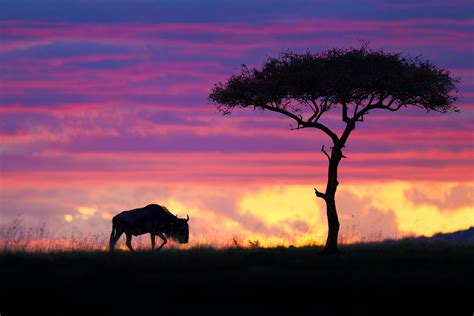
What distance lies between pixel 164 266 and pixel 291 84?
1396 cm

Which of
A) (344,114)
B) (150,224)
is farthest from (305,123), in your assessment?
(150,224)

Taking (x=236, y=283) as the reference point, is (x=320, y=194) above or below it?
above

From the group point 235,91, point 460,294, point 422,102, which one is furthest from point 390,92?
point 460,294

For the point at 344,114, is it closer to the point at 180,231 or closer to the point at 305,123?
the point at 305,123

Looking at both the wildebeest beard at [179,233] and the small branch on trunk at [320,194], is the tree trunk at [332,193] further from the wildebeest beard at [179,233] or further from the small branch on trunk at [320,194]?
the wildebeest beard at [179,233]

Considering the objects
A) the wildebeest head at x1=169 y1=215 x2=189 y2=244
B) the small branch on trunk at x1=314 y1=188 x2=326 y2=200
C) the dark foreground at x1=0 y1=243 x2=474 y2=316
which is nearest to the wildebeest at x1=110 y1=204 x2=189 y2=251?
the wildebeest head at x1=169 y1=215 x2=189 y2=244

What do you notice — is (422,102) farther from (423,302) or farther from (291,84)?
(423,302)

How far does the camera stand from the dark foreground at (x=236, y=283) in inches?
782

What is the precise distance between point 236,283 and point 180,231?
1930 centimetres

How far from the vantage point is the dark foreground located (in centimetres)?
1986

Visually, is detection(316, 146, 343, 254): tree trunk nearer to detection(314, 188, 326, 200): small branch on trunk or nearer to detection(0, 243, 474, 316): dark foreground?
detection(314, 188, 326, 200): small branch on trunk

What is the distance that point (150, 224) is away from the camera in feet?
139

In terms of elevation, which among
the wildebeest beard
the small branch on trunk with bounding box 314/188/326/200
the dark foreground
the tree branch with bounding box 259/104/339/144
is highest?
the tree branch with bounding box 259/104/339/144

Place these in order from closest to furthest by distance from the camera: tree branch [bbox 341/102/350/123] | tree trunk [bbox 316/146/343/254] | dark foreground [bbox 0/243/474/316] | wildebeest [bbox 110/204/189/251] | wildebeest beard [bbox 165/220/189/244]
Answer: dark foreground [bbox 0/243/474/316] → tree trunk [bbox 316/146/343/254] → tree branch [bbox 341/102/350/123] → wildebeest [bbox 110/204/189/251] → wildebeest beard [bbox 165/220/189/244]
